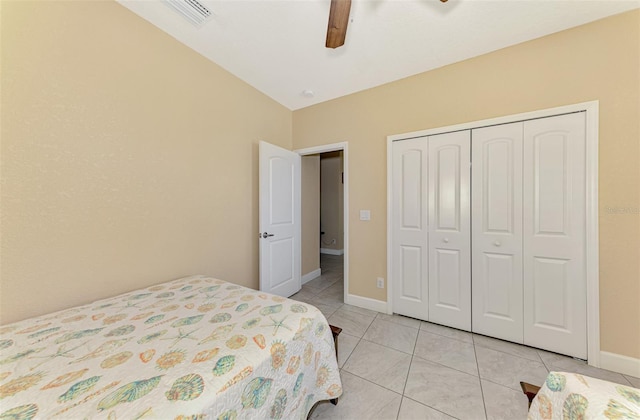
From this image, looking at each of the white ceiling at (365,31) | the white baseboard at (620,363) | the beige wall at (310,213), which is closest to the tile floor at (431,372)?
the white baseboard at (620,363)

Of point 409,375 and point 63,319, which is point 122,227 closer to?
point 63,319

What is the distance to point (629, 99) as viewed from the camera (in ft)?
4.98

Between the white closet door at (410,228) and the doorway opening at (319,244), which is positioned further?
the doorway opening at (319,244)

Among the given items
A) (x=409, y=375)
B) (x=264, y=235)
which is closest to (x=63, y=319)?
(x=264, y=235)

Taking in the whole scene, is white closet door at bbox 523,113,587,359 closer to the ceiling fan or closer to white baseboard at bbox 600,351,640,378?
white baseboard at bbox 600,351,640,378

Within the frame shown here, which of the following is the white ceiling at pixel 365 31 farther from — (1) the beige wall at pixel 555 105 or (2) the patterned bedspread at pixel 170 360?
(2) the patterned bedspread at pixel 170 360

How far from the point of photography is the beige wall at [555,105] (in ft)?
5.00

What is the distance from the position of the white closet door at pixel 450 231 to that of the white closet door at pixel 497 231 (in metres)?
0.07

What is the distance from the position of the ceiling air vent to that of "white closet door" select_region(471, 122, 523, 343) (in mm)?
2415

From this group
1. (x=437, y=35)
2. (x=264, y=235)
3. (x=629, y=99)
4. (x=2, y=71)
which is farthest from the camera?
(x=264, y=235)

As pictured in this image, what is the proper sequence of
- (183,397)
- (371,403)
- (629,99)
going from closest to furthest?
1. (183,397)
2. (371,403)
3. (629,99)

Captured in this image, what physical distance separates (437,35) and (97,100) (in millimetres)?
2534

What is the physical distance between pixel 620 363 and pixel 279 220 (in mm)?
3007

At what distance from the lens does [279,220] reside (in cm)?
266
